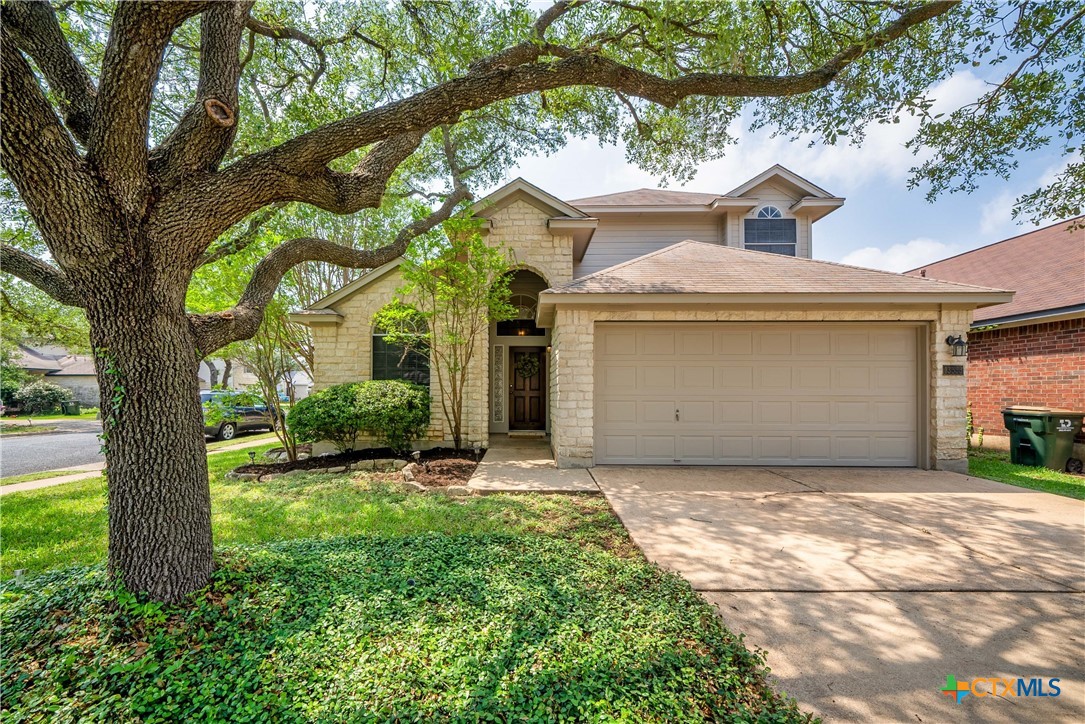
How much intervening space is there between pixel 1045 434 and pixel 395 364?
12627 mm

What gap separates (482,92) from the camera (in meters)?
3.13

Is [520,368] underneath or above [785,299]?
underneath

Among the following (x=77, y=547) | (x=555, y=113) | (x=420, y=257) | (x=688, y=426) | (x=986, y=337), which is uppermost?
(x=555, y=113)

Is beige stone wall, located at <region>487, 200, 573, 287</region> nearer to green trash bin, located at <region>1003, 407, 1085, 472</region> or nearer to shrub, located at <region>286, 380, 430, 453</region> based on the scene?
shrub, located at <region>286, 380, 430, 453</region>

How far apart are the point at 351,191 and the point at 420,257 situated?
195 inches

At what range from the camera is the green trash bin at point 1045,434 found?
715 centimetres

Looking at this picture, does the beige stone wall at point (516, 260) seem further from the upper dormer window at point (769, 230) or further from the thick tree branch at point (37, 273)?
the thick tree branch at point (37, 273)

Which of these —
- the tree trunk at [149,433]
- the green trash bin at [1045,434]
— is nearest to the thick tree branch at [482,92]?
the tree trunk at [149,433]

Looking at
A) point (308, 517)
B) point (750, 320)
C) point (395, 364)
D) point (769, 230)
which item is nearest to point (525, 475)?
point (308, 517)

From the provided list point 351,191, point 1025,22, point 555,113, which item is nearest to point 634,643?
point 351,191

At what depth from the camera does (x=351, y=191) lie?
320 centimetres

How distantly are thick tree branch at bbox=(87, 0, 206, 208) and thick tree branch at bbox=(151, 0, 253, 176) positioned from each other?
0.19 meters

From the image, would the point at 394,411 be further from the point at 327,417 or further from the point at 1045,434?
the point at 1045,434

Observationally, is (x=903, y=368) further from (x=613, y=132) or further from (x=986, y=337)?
(x=613, y=132)
